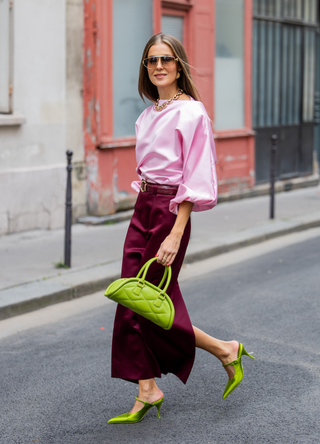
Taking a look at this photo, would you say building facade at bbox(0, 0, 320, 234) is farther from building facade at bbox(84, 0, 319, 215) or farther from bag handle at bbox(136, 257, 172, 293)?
bag handle at bbox(136, 257, 172, 293)

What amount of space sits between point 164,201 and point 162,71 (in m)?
0.65

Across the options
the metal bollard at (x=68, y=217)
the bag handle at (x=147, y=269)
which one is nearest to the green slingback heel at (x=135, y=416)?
the bag handle at (x=147, y=269)

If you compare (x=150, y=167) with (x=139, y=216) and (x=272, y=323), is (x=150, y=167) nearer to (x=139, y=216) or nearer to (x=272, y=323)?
(x=139, y=216)

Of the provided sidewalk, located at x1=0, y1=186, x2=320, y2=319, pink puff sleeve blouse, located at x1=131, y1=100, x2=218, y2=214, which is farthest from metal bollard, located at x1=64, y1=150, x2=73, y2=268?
pink puff sleeve blouse, located at x1=131, y1=100, x2=218, y2=214

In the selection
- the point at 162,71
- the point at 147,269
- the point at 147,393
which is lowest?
the point at 147,393

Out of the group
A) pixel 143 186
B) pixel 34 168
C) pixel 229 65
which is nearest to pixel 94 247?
pixel 34 168

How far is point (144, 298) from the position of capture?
3.09 m

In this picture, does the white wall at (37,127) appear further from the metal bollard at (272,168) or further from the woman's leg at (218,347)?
the woman's leg at (218,347)

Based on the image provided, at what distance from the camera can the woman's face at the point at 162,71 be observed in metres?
3.30

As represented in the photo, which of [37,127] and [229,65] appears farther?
[229,65]

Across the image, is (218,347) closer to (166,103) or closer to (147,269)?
(147,269)

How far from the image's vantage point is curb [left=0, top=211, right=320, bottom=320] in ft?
18.2

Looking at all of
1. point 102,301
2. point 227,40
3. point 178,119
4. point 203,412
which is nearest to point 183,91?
point 178,119

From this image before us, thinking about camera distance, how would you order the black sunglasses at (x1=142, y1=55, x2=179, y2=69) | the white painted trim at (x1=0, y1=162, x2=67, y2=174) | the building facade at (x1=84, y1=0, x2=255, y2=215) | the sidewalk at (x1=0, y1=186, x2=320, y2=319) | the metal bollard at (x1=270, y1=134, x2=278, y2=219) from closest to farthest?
1. the black sunglasses at (x1=142, y1=55, x2=179, y2=69)
2. the sidewalk at (x1=0, y1=186, x2=320, y2=319)
3. the white painted trim at (x1=0, y1=162, x2=67, y2=174)
4. the building facade at (x1=84, y1=0, x2=255, y2=215)
5. the metal bollard at (x1=270, y1=134, x2=278, y2=219)
